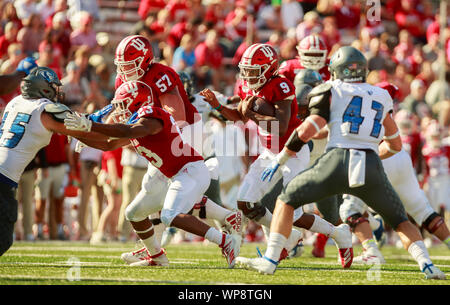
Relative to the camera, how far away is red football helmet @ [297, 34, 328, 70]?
28.7 feet

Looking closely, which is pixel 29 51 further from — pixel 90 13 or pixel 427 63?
pixel 427 63

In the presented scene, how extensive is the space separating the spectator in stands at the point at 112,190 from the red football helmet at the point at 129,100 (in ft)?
16.8

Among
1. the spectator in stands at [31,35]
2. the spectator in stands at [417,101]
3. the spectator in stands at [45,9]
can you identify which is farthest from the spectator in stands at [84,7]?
the spectator in stands at [417,101]

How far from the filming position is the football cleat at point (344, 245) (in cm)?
698

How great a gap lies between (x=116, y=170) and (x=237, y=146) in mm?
1867

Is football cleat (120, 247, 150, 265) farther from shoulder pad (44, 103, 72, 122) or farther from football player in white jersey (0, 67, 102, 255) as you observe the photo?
shoulder pad (44, 103, 72, 122)

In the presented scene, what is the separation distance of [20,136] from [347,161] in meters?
2.58

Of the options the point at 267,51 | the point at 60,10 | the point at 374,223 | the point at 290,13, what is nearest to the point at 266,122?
the point at 267,51

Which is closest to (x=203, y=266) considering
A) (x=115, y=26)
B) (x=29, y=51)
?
(x=29, y=51)

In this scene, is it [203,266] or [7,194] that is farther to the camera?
[203,266]

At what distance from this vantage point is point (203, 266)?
682 centimetres

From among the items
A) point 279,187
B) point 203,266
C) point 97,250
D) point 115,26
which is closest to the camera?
point 203,266

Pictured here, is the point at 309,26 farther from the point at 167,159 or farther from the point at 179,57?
the point at 167,159

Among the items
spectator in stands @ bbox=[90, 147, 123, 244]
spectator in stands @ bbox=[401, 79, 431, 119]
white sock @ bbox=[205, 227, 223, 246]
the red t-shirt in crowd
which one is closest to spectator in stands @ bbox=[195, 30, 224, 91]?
the red t-shirt in crowd
